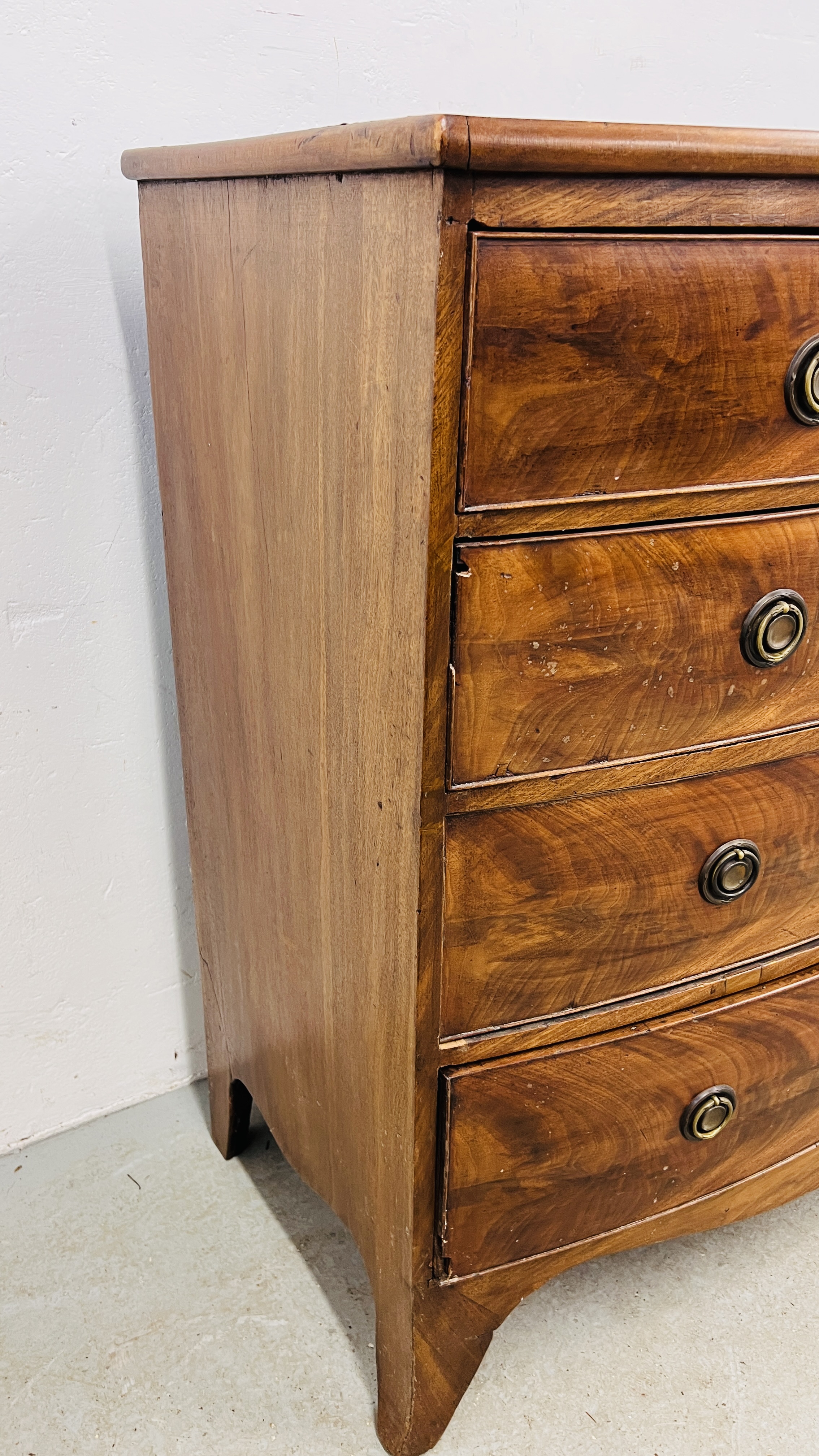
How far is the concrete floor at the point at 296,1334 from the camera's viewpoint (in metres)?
1.11

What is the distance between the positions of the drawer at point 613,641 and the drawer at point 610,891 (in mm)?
54

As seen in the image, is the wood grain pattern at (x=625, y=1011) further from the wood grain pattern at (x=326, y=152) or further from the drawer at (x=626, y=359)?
the wood grain pattern at (x=326, y=152)

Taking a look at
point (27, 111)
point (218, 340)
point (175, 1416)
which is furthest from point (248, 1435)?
point (27, 111)

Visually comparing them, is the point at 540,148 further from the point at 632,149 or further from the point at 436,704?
the point at 436,704

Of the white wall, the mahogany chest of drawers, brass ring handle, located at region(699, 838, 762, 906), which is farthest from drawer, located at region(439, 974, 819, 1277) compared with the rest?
the white wall

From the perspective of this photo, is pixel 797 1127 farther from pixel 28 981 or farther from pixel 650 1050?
pixel 28 981

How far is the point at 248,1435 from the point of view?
110cm

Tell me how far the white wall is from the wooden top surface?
43cm

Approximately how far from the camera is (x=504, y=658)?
81 centimetres

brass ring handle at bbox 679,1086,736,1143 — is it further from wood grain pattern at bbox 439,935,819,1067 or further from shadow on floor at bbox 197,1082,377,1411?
shadow on floor at bbox 197,1082,377,1411

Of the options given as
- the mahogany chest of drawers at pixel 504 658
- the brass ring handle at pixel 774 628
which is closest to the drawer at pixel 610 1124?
the mahogany chest of drawers at pixel 504 658

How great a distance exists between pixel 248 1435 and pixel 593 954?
594 mm

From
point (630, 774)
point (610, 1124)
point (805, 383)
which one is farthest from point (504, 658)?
point (610, 1124)

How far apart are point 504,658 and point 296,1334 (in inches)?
31.8
